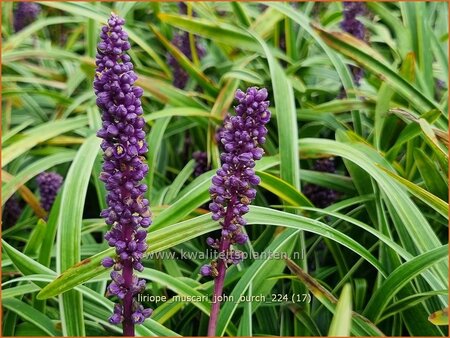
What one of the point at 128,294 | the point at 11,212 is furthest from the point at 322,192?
the point at 11,212

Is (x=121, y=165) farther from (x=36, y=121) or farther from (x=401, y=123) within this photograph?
(x=36, y=121)

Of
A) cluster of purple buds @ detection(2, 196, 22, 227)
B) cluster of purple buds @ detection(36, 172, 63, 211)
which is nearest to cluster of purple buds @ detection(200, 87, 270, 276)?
cluster of purple buds @ detection(36, 172, 63, 211)

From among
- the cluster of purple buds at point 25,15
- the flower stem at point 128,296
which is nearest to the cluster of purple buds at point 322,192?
the flower stem at point 128,296

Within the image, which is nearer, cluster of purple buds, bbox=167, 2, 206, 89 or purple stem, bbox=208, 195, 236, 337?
purple stem, bbox=208, 195, 236, 337

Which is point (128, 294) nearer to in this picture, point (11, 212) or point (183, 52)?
point (11, 212)

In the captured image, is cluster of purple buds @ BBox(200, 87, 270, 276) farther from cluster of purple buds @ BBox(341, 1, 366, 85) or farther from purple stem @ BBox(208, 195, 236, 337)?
cluster of purple buds @ BBox(341, 1, 366, 85)
